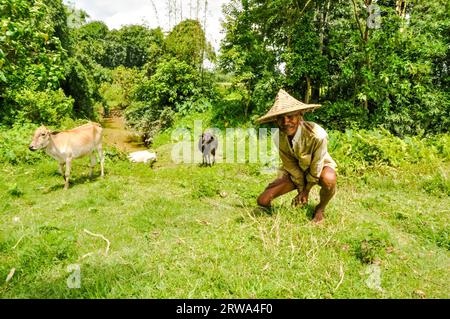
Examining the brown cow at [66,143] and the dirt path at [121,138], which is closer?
the brown cow at [66,143]

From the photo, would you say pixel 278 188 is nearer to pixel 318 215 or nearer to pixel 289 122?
pixel 318 215

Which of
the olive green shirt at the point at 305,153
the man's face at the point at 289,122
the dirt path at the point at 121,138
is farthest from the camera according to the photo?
the dirt path at the point at 121,138

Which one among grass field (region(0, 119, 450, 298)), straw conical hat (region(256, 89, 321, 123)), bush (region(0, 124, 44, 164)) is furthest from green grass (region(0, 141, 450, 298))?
bush (region(0, 124, 44, 164))

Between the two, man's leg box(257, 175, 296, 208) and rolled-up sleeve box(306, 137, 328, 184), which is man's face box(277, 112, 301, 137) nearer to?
rolled-up sleeve box(306, 137, 328, 184)

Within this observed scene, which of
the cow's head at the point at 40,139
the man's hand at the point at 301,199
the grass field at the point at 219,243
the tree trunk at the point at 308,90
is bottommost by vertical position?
the grass field at the point at 219,243

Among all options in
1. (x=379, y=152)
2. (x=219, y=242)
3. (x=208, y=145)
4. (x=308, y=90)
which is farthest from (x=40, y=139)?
(x=308, y=90)

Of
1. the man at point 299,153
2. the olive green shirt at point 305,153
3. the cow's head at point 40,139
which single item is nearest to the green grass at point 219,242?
the man at point 299,153

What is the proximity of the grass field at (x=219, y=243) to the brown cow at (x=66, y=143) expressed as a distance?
814 mm

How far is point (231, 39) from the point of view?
42.9 feet

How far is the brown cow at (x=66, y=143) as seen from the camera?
23.3 feet

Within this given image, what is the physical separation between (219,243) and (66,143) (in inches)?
196

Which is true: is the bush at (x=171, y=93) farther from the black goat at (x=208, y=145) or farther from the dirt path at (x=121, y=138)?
the black goat at (x=208, y=145)

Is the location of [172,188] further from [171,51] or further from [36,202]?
[171,51]
